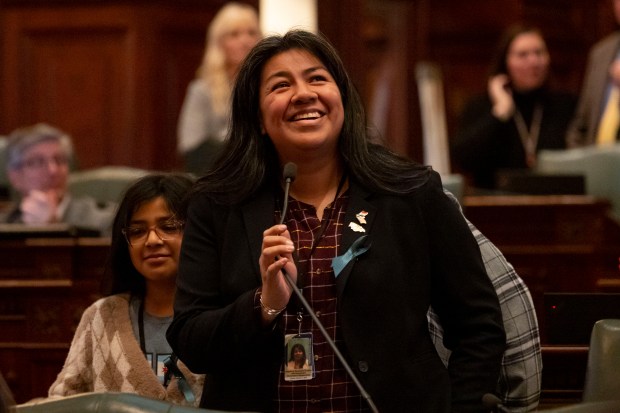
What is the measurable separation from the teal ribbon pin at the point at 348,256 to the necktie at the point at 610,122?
341cm

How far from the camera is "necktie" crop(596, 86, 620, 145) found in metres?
5.51

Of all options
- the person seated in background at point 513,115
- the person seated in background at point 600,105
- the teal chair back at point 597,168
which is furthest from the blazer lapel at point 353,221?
the person seated in background at point 600,105

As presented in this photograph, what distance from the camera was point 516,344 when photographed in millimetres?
2424

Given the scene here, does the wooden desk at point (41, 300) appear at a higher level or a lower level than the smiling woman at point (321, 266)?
lower

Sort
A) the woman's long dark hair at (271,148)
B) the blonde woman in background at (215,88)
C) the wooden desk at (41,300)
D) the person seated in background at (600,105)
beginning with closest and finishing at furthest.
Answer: the woman's long dark hair at (271,148)
the wooden desk at (41,300)
the blonde woman in background at (215,88)
the person seated in background at (600,105)

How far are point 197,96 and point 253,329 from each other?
343 cm

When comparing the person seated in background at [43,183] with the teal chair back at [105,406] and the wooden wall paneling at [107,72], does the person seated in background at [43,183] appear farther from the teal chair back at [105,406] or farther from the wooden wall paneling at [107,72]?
the teal chair back at [105,406]

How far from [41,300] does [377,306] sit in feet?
6.15

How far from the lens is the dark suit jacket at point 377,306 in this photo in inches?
89.0

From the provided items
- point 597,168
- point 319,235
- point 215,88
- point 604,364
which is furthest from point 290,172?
point 215,88

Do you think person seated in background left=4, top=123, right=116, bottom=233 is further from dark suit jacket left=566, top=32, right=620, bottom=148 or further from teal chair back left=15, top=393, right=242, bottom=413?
teal chair back left=15, top=393, right=242, bottom=413

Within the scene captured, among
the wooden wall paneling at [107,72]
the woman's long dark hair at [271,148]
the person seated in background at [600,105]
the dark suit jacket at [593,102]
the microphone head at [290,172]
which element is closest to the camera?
the microphone head at [290,172]

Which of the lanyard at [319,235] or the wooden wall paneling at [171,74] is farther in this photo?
the wooden wall paneling at [171,74]

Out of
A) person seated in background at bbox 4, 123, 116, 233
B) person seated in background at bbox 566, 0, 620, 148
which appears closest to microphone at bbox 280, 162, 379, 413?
person seated in background at bbox 4, 123, 116, 233
